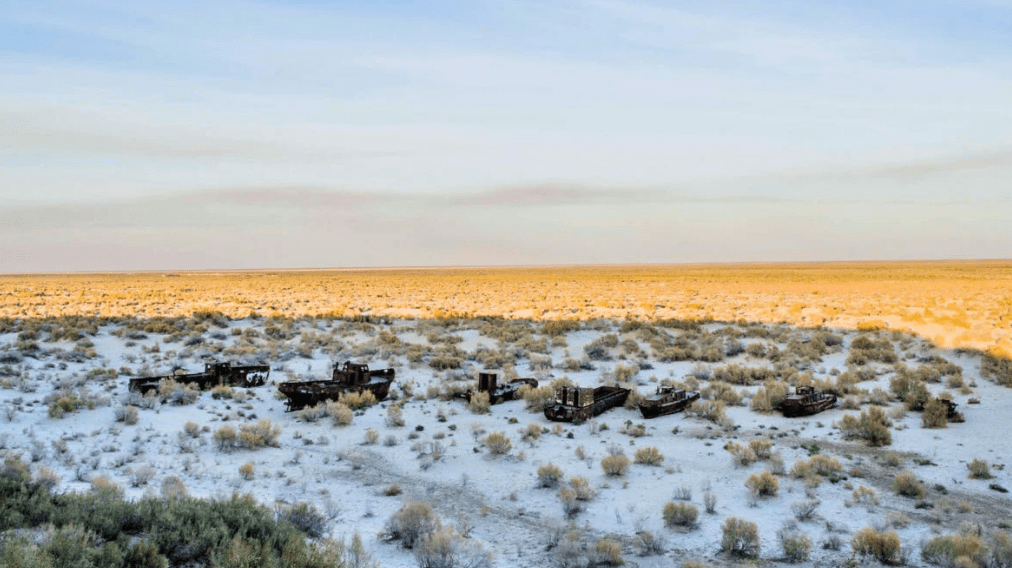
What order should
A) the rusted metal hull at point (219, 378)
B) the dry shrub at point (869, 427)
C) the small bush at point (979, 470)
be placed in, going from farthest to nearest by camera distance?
the rusted metal hull at point (219, 378) → the dry shrub at point (869, 427) → the small bush at point (979, 470)

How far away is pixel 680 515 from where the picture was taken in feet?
29.1

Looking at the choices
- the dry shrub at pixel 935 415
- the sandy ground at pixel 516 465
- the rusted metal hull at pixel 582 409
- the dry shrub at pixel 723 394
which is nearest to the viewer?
A: the sandy ground at pixel 516 465

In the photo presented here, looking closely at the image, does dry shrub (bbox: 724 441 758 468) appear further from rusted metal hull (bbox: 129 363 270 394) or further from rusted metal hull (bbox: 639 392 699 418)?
rusted metal hull (bbox: 129 363 270 394)

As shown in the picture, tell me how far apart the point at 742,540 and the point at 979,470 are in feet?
17.5

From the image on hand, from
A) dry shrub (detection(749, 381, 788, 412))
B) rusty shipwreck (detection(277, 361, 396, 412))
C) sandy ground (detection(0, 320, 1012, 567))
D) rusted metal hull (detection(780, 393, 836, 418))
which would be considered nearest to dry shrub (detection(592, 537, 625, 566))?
sandy ground (detection(0, 320, 1012, 567))

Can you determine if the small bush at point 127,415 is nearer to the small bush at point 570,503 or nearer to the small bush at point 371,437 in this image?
the small bush at point 371,437

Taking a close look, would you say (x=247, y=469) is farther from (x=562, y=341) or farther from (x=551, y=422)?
(x=562, y=341)

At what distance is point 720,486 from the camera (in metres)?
10.2

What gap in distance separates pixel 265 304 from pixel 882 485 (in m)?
40.0

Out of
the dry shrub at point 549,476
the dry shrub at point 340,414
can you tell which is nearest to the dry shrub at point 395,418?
the dry shrub at point 340,414

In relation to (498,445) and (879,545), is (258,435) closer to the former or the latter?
(498,445)

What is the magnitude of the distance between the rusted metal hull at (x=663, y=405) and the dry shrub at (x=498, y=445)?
12.3ft

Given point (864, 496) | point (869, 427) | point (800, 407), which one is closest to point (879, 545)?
point (864, 496)

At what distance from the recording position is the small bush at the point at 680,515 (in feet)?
29.0
